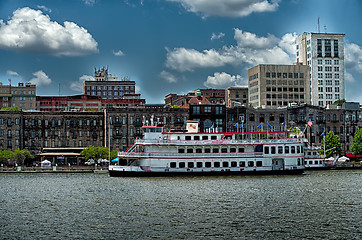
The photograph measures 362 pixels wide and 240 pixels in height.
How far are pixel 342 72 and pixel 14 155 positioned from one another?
414ft

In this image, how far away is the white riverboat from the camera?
80062 mm

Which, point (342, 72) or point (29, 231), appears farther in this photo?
point (342, 72)

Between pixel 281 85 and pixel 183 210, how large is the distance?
13282 cm

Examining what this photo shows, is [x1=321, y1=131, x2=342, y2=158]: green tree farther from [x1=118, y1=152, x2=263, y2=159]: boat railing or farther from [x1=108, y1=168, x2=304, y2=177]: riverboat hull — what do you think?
[x1=118, y1=152, x2=263, y2=159]: boat railing

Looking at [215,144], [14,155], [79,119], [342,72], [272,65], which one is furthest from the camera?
[342,72]

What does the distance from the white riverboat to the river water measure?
34.1 ft

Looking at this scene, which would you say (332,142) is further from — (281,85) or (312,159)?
(281,85)

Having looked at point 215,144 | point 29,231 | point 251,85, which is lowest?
point 29,231

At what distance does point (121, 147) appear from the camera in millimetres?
113938

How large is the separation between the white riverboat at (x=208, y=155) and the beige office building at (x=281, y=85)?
8996 centimetres

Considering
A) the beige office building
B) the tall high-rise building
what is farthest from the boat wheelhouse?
the tall high-rise building

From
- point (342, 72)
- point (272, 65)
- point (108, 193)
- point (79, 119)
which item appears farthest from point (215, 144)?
point (342, 72)

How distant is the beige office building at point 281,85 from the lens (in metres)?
172

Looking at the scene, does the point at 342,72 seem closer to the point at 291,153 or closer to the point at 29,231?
the point at 291,153
